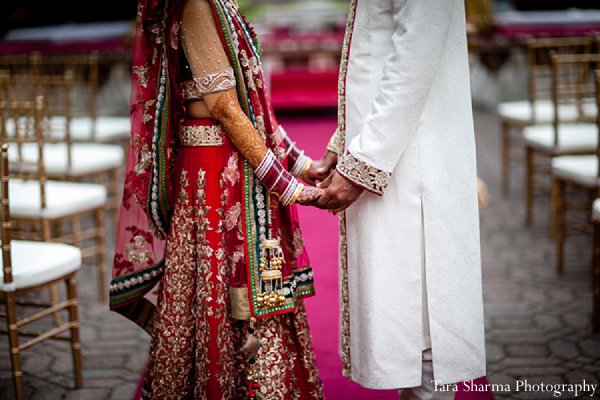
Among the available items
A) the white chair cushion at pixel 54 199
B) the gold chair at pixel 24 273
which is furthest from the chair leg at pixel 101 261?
the gold chair at pixel 24 273

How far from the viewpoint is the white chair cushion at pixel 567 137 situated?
409 centimetres

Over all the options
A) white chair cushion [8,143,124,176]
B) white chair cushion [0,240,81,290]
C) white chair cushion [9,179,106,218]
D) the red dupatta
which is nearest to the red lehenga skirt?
the red dupatta

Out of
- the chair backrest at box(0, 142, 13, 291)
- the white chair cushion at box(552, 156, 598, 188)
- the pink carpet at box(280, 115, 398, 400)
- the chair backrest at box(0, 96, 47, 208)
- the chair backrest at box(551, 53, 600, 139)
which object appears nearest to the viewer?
the chair backrest at box(0, 142, 13, 291)

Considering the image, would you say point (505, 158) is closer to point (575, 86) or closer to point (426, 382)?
point (575, 86)

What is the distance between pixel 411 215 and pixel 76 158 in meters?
2.67

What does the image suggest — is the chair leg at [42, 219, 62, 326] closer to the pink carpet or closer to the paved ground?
the paved ground

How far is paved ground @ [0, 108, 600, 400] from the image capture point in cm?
272

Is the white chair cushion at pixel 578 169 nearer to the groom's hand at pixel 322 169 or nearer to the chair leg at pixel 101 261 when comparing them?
the groom's hand at pixel 322 169

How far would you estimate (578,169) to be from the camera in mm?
3518

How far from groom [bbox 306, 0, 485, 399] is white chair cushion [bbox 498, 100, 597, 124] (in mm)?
2865

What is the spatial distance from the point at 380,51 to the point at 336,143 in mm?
393

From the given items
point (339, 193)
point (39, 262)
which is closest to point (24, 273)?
point (39, 262)

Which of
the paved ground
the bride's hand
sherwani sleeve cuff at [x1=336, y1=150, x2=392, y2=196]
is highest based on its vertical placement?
sherwani sleeve cuff at [x1=336, y1=150, x2=392, y2=196]

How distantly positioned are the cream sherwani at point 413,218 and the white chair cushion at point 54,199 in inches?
70.3
